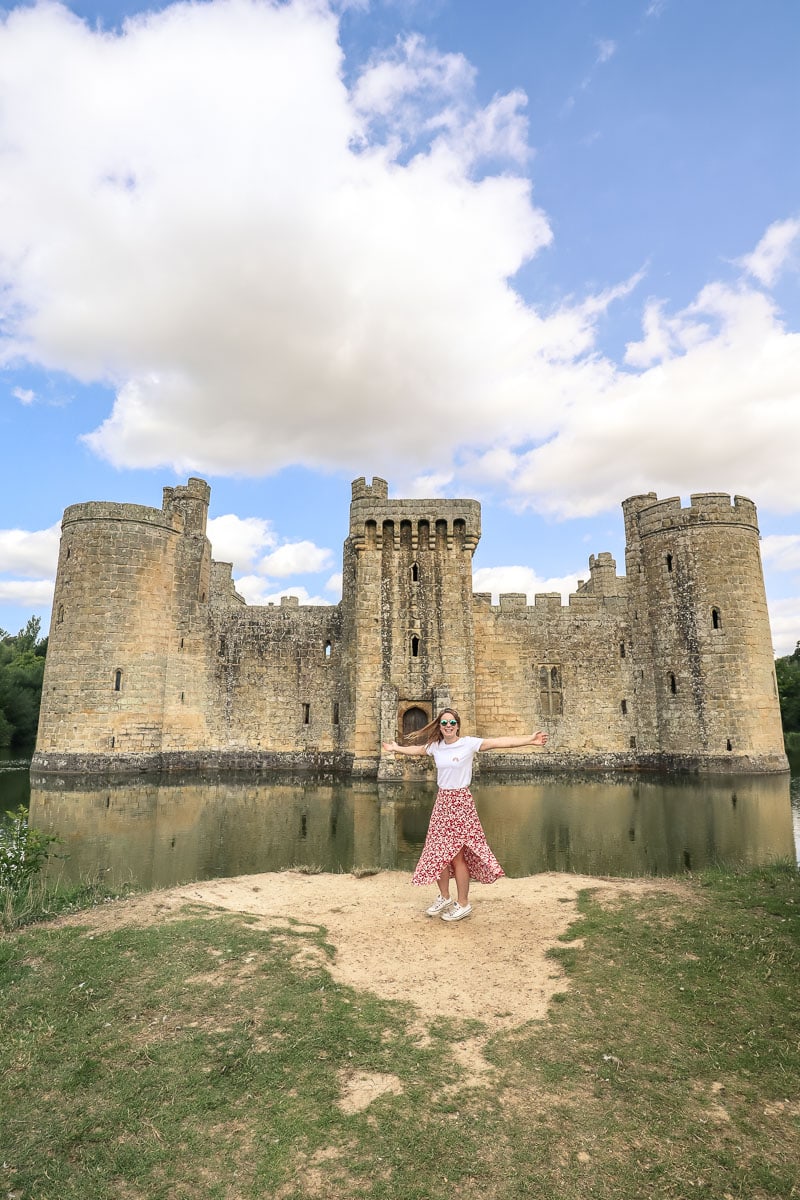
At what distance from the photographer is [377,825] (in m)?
14.6

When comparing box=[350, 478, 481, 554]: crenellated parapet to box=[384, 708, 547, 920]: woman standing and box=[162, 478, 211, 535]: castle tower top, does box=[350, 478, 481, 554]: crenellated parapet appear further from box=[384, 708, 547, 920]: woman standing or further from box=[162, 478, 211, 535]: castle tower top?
box=[384, 708, 547, 920]: woman standing

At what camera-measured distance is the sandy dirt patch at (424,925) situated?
5.12 m

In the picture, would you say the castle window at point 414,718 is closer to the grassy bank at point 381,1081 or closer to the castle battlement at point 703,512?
the castle battlement at point 703,512

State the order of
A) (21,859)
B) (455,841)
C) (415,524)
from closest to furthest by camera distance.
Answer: (455,841), (21,859), (415,524)

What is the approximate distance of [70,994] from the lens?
502 centimetres

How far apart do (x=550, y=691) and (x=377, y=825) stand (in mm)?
15040

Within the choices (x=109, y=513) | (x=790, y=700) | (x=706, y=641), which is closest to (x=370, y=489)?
(x=109, y=513)

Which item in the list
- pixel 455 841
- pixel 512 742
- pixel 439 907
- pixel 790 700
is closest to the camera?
pixel 512 742

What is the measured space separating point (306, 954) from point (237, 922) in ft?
4.05

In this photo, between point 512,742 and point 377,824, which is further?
point 377,824

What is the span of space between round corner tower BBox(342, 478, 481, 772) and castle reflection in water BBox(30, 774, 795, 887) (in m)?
3.14

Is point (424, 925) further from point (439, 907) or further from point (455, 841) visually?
point (455, 841)

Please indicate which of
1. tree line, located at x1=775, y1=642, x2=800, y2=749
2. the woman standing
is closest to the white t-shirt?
the woman standing

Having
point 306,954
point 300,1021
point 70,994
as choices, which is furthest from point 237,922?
point 300,1021
